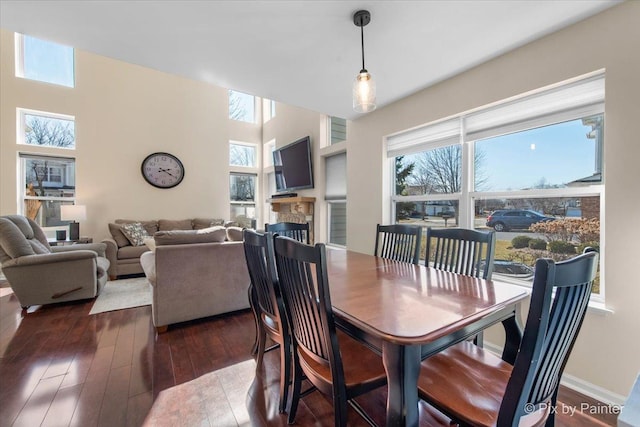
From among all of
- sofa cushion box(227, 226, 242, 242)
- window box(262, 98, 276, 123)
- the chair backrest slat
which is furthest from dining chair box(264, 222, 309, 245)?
window box(262, 98, 276, 123)

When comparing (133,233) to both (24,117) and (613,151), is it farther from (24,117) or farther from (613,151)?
(613,151)

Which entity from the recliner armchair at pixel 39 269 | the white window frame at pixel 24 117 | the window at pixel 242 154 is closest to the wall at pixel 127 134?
the white window frame at pixel 24 117

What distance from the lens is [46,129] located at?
4398 mm

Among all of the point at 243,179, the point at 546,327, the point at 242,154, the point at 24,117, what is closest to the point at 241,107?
the point at 242,154

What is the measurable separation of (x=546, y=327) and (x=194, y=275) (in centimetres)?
265

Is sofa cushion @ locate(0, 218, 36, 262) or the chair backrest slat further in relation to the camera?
sofa cushion @ locate(0, 218, 36, 262)

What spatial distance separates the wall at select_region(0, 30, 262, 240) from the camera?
4137 mm

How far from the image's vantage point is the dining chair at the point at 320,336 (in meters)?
1.06

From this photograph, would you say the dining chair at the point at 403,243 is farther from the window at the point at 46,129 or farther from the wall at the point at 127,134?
the window at the point at 46,129

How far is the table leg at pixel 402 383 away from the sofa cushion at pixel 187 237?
7.43 ft

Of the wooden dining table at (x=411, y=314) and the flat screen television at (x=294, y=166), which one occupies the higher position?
the flat screen television at (x=294, y=166)

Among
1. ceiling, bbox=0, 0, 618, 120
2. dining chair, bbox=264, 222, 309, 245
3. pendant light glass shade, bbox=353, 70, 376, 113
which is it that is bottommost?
dining chair, bbox=264, 222, 309, 245

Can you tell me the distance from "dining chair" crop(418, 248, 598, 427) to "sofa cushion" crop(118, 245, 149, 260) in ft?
15.4

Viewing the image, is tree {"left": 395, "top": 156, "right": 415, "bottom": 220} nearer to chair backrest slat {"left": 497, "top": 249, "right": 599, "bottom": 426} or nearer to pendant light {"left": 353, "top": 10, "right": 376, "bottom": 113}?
pendant light {"left": 353, "top": 10, "right": 376, "bottom": 113}
